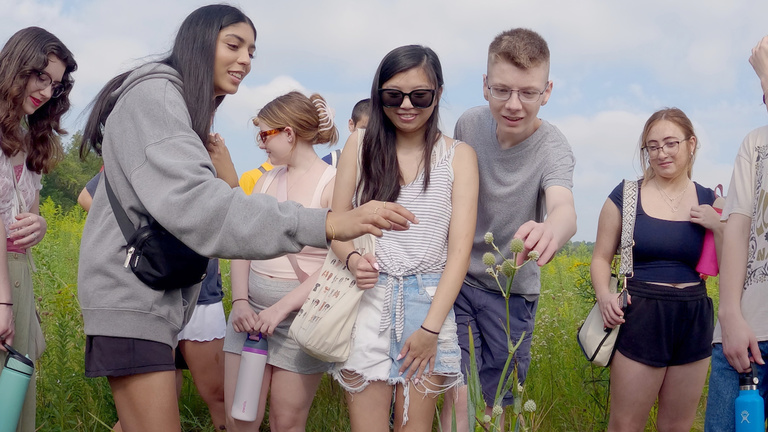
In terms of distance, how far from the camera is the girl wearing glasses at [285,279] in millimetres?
3439

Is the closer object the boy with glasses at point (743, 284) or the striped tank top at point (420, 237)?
the boy with glasses at point (743, 284)

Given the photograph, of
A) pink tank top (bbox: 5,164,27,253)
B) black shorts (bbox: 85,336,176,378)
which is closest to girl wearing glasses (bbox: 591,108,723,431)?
black shorts (bbox: 85,336,176,378)

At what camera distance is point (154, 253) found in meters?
2.33

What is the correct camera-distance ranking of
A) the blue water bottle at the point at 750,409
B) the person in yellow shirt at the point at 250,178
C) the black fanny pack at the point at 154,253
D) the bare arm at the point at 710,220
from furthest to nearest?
the person in yellow shirt at the point at 250,178
the bare arm at the point at 710,220
the blue water bottle at the point at 750,409
the black fanny pack at the point at 154,253

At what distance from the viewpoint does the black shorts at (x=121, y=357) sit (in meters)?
2.37

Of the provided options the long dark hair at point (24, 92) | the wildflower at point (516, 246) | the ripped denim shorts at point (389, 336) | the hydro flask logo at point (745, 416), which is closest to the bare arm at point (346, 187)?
the ripped denim shorts at point (389, 336)

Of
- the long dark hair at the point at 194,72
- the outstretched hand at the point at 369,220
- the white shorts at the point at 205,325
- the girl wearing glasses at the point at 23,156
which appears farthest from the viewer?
the white shorts at the point at 205,325

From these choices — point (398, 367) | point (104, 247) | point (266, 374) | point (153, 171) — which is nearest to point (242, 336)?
point (266, 374)

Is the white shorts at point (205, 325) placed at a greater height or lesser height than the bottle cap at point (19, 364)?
lesser

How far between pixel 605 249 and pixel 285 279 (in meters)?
1.77

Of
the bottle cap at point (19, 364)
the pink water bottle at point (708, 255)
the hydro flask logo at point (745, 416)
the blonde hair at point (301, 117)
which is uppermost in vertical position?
the blonde hair at point (301, 117)

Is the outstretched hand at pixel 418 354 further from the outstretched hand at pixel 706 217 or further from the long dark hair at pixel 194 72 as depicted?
the outstretched hand at pixel 706 217

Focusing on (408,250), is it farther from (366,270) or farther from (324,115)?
(324,115)

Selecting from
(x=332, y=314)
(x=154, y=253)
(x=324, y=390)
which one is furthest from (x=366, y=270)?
(x=324, y=390)
